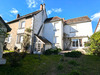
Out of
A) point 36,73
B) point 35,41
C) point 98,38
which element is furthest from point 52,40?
point 36,73

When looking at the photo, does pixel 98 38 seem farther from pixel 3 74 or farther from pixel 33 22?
pixel 33 22

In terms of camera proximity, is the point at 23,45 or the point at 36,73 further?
the point at 23,45

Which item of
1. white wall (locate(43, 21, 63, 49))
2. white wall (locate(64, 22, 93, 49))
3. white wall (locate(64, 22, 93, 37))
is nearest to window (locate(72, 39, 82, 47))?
white wall (locate(64, 22, 93, 49))

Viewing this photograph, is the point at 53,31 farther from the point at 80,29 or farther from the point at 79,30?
the point at 80,29

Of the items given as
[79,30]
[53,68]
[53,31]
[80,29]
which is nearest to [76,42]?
[79,30]

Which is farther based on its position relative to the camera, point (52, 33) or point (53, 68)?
point (52, 33)

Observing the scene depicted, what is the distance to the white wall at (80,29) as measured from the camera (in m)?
14.1

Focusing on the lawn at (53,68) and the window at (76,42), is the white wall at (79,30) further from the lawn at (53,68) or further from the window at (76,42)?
the lawn at (53,68)

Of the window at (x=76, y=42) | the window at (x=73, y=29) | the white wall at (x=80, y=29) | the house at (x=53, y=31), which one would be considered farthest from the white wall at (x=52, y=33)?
the window at (x=76, y=42)

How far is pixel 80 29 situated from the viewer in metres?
14.9

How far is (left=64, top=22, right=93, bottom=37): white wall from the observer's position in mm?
14082

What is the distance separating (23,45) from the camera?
11188 mm

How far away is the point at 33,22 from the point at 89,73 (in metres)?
11.6

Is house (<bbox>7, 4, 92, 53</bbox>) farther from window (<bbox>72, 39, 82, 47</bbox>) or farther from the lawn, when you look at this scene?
the lawn
